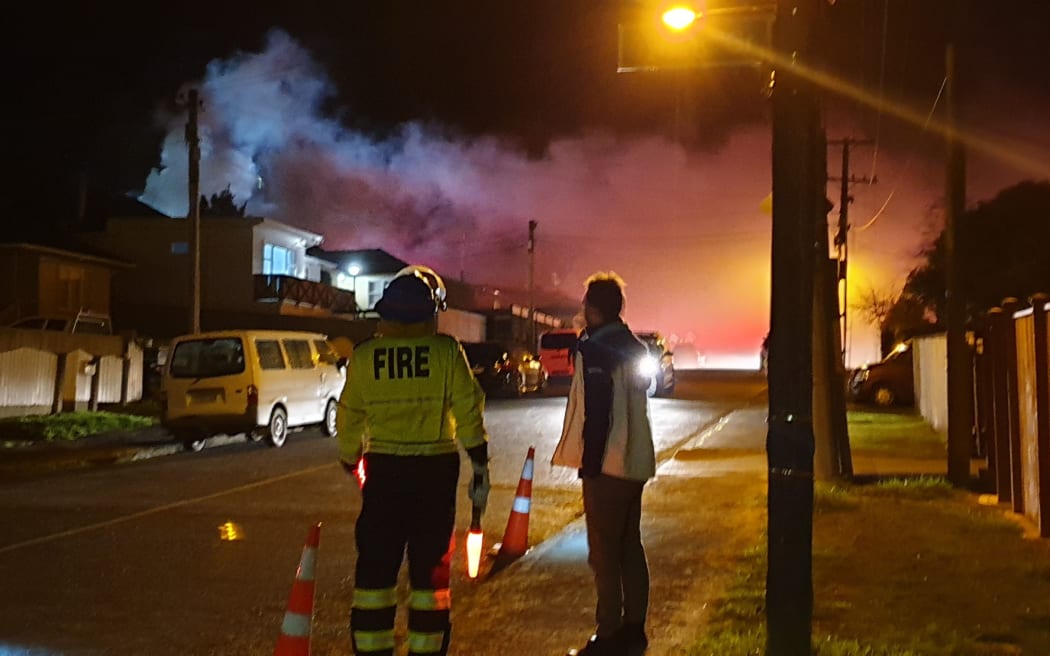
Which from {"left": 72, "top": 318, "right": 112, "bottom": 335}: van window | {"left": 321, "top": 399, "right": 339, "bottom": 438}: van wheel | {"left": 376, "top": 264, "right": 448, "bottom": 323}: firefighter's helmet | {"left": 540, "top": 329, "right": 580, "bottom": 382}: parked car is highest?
{"left": 72, "top": 318, "right": 112, "bottom": 335}: van window

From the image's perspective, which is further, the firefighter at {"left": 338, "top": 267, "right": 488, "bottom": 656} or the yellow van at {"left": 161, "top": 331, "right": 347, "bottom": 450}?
the yellow van at {"left": 161, "top": 331, "right": 347, "bottom": 450}

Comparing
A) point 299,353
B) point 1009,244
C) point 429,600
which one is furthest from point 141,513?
point 1009,244

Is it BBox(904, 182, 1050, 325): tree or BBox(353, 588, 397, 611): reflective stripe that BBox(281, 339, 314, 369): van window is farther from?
BBox(904, 182, 1050, 325): tree

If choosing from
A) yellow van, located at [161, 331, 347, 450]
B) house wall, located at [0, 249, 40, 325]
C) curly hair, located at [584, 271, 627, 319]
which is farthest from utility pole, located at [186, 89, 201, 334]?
curly hair, located at [584, 271, 627, 319]

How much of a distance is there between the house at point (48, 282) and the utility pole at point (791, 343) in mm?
28976

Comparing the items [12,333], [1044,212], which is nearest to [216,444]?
[12,333]

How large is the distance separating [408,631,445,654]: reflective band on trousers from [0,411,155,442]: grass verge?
1470 cm

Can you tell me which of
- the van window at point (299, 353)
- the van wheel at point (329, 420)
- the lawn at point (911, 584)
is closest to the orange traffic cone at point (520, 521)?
the lawn at point (911, 584)

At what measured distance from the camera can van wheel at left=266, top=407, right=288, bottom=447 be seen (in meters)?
16.4

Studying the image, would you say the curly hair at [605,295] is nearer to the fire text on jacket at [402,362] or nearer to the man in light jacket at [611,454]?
the man in light jacket at [611,454]

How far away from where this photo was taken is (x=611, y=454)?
16.7 ft

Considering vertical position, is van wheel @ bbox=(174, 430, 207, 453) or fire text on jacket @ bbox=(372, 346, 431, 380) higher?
fire text on jacket @ bbox=(372, 346, 431, 380)

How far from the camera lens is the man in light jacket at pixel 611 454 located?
201 inches

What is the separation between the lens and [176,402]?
16016 mm
